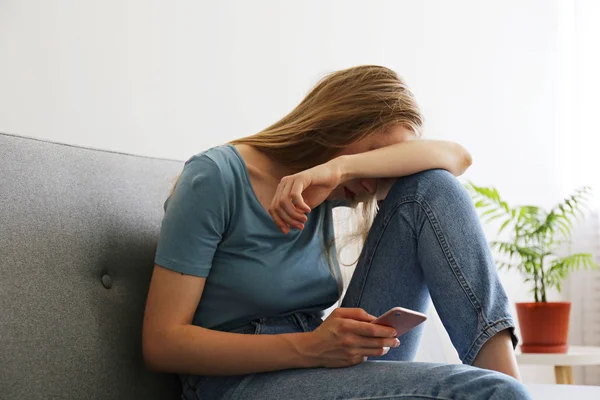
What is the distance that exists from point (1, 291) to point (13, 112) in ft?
1.88

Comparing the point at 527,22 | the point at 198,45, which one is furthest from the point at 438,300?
the point at 527,22

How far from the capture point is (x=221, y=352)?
1021 millimetres

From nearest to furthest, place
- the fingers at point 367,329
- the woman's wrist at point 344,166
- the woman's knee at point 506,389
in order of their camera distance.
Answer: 1. the woman's knee at point 506,389
2. the fingers at point 367,329
3. the woman's wrist at point 344,166

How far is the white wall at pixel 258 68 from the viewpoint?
153 centimetres

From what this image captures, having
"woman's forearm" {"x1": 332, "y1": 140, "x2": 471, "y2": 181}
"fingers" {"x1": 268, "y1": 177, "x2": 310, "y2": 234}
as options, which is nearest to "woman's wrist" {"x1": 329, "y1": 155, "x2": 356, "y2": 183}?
"woman's forearm" {"x1": 332, "y1": 140, "x2": 471, "y2": 181}

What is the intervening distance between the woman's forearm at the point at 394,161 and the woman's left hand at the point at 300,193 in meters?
0.03

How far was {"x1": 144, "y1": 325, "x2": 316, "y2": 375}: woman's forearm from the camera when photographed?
101cm

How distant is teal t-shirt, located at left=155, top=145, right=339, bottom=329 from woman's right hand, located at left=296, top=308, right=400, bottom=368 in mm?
158

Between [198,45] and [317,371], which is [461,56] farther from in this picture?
[317,371]

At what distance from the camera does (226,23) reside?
1.98 m

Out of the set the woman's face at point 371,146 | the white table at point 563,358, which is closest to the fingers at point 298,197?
the woman's face at point 371,146

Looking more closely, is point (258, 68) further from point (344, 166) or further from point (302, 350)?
point (302, 350)

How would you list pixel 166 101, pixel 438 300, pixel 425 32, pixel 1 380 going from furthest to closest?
pixel 425 32 → pixel 166 101 → pixel 438 300 → pixel 1 380

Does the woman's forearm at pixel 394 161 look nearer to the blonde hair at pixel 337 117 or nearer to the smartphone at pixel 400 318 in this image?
the blonde hair at pixel 337 117
